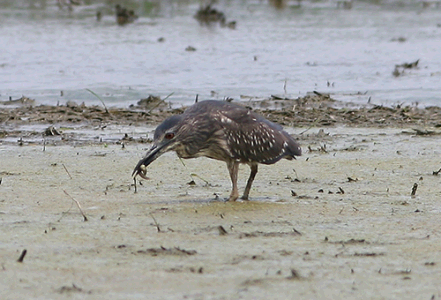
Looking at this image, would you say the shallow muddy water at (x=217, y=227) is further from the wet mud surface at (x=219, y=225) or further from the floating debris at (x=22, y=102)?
the floating debris at (x=22, y=102)

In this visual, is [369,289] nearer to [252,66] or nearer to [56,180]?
[56,180]

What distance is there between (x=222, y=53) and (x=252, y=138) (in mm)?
10397

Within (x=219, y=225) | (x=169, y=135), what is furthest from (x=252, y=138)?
(x=219, y=225)

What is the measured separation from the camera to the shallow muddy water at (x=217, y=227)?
4609 mm

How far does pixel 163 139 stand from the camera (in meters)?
6.52

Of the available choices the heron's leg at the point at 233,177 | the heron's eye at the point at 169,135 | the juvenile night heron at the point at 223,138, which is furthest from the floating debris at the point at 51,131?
the heron's eye at the point at 169,135

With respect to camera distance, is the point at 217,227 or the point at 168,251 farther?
the point at 217,227

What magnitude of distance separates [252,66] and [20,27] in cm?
832

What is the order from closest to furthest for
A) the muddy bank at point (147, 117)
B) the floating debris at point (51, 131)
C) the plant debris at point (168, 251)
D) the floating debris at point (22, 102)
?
1. the plant debris at point (168, 251)
2. the floating debris at point (51, 131)
3. the muddy bank at point (147, 117)
4. the floating debris at point (22, 102)

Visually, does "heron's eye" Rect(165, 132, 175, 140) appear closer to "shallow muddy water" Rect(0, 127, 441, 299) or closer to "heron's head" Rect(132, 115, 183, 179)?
"heron's head" Rect(132, 115, 183, 179)

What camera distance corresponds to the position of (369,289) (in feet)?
15.0

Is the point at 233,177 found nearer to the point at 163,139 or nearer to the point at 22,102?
the point at 163,139

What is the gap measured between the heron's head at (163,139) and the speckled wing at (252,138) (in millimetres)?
366

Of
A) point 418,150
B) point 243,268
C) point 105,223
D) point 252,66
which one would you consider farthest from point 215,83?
point 243,268
